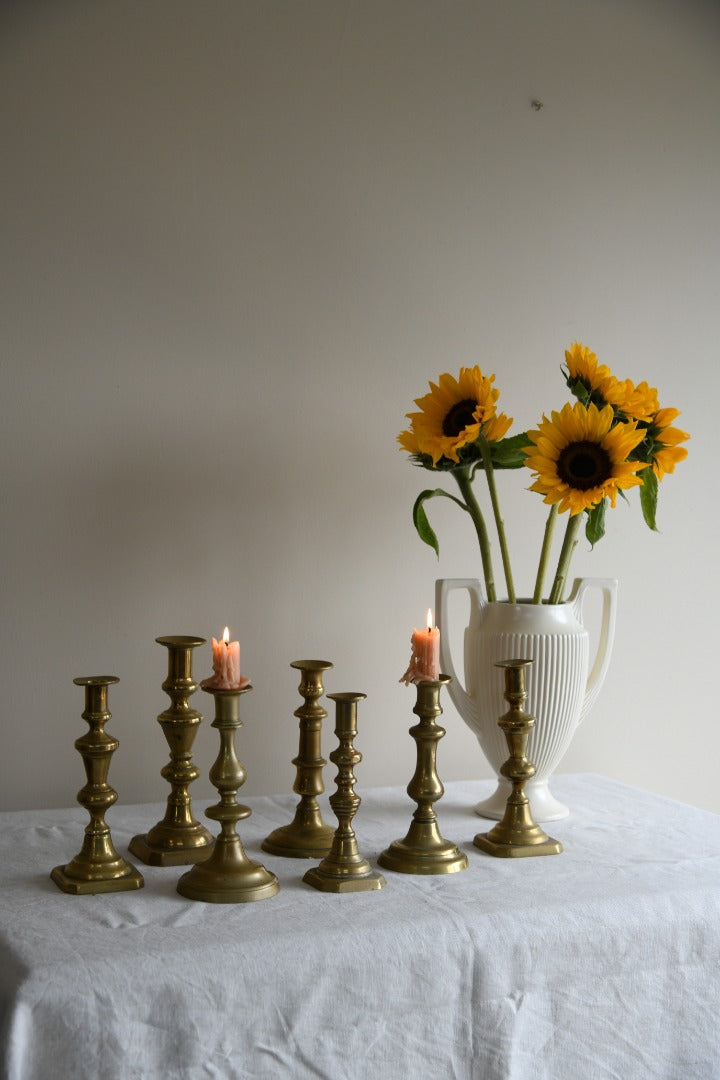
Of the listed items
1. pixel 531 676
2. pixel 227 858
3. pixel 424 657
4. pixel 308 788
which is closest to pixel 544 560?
pixel 531 676

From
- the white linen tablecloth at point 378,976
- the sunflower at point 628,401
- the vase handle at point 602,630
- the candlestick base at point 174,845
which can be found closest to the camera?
the white linen tablecloth at point 378,976

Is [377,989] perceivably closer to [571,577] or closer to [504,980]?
[504,980]

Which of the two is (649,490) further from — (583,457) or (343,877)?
(343,877)

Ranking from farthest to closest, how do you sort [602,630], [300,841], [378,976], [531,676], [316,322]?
[316,322]
[602,630]
[531,676]
[300,841]
[378,976]

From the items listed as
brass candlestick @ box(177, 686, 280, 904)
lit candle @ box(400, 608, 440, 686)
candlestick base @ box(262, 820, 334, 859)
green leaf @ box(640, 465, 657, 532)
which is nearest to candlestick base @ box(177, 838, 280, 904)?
brass candlestick @ box(177, 686, 280, 904)

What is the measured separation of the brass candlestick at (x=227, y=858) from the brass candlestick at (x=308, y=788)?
11cm

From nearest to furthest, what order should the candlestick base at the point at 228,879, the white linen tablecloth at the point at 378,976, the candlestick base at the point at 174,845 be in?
the white linen tablecloth at the point at 378,976 → the candlestick base at the point at 228,879 → the candlestick base at the point at 174,845

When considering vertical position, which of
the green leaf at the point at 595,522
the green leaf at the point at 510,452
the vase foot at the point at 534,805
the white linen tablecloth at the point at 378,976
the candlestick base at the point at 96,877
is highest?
the green leaf at the point at 510,452

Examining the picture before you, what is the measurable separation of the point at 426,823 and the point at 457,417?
1.31 feet

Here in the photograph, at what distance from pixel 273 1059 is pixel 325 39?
1.12 meters

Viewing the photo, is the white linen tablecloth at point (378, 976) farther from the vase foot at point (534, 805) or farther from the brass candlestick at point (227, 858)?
the vase foot at point (534, 805)

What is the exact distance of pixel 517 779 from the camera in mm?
971

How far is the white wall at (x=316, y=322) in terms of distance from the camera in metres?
1.16

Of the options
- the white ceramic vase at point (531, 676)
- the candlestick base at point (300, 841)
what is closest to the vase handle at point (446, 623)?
the white ceramic vase at point (531, 676)
